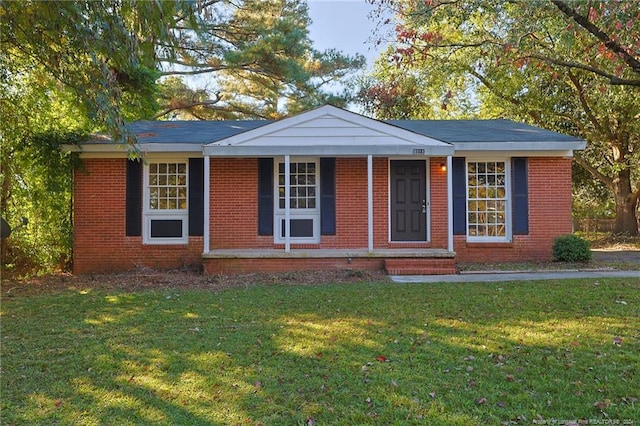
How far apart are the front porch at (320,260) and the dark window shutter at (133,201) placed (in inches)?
80.5

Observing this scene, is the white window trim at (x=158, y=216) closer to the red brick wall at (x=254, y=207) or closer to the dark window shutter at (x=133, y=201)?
the dark window shutter at (x=133, y=201)

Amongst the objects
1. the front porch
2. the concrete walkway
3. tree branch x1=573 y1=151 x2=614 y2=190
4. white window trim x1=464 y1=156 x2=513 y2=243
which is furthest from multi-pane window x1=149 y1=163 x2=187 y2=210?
tree branch x1=573 y1=151 x2=614 y2=190

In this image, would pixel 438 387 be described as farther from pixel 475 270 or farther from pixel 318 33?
pixel 318 33

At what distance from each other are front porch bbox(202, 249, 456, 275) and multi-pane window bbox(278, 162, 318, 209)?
4.86 ft

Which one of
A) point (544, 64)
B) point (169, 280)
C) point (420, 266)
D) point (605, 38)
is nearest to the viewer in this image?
point (605, 38)

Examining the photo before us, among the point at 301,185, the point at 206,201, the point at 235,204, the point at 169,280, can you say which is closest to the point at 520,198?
the point at 301,185

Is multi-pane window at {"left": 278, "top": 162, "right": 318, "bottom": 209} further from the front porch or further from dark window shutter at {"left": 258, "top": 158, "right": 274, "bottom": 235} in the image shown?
the front porch

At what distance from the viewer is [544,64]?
5711 mm

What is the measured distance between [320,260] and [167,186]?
4.15 meters

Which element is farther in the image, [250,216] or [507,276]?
[250,216]

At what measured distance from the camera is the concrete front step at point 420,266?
901 cm

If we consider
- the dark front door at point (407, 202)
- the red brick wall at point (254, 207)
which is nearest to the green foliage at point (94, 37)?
the red brick wall at point (254, 207)

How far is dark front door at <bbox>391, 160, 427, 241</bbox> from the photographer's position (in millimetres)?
10578

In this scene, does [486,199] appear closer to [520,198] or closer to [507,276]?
[520,198]
